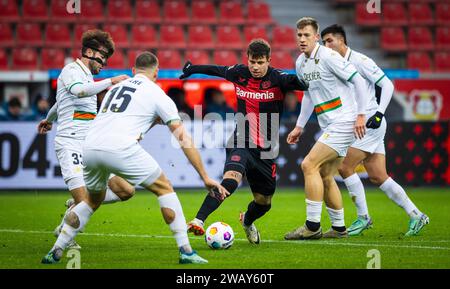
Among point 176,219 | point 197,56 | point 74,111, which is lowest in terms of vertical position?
point 176,219

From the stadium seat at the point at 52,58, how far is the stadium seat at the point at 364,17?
8.49m

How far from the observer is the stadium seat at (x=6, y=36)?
69.2 feet

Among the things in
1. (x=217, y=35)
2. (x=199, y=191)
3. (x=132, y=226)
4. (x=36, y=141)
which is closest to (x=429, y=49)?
(x=217, y=35)

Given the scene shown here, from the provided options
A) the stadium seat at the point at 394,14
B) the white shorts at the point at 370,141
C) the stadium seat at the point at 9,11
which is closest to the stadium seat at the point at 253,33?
the stadium seat at the point at 394,14

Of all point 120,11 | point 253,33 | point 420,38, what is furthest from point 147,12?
point 420,38

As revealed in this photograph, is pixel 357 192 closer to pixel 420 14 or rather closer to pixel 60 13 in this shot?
pixel 60 13

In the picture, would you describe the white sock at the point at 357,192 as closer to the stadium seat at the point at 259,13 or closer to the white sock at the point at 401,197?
the white sock at the point at 401,197

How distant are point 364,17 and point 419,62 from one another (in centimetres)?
215

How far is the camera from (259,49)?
9016mm

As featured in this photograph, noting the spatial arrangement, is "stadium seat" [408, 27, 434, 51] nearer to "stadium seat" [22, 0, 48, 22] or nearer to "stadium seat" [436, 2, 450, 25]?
"stadium seat" [436, 2, 450, 25]

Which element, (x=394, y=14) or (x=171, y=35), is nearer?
(x=171, y=35)

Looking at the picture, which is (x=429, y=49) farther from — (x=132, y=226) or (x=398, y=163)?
(x=132, y=226)

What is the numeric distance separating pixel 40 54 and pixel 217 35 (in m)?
4.72

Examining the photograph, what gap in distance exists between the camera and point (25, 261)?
7727mm
